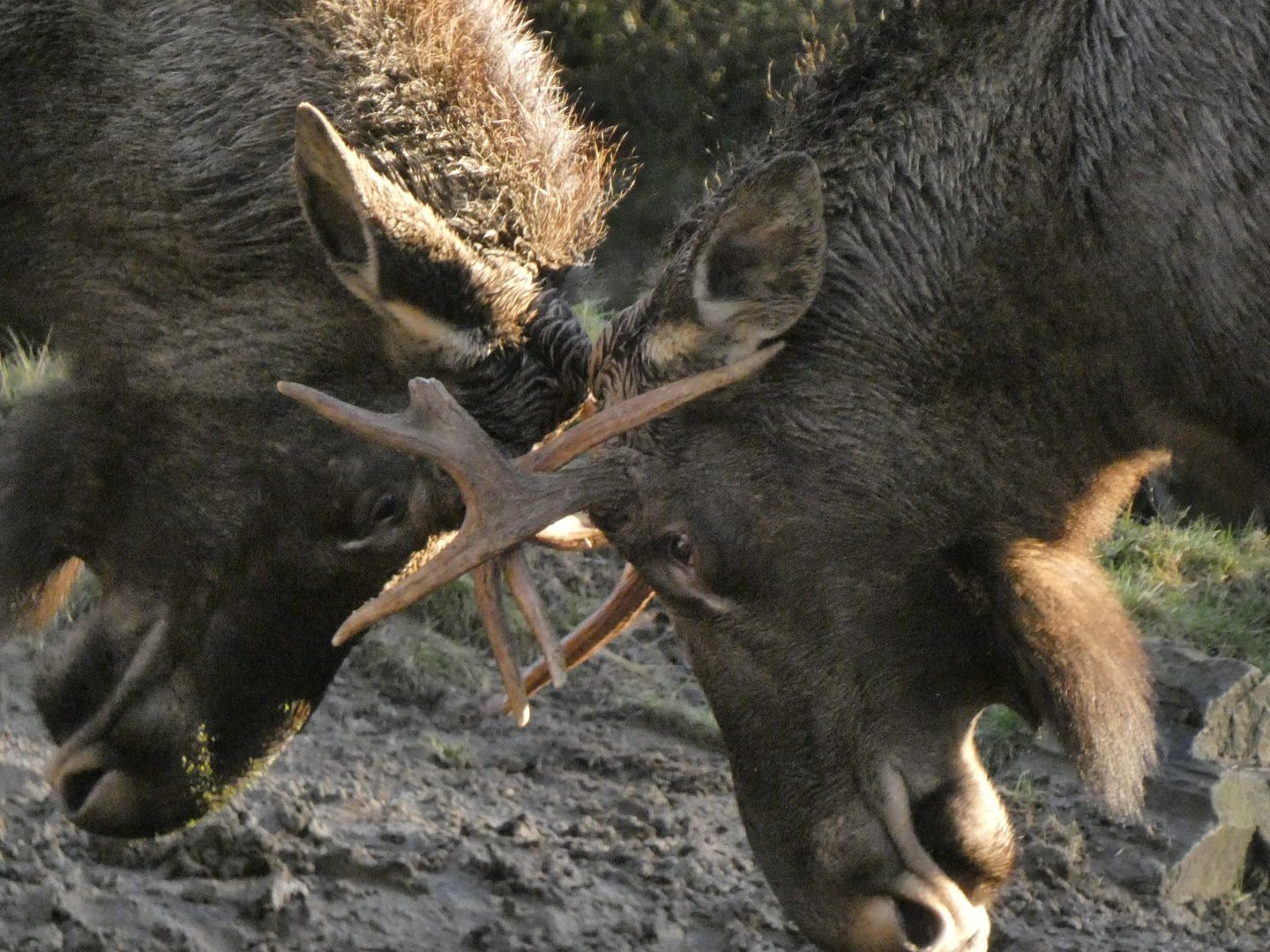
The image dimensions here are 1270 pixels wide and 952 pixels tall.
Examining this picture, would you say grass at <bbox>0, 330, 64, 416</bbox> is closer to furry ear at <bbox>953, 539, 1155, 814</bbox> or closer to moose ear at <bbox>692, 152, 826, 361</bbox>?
moose ear at <bbox>692, 152, 826, 361</bbox>

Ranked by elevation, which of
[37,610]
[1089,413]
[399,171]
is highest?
[1089,413]

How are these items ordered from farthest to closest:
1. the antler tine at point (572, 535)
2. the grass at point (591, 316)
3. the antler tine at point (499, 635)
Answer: the grass at point (591, 316) < the antler tine at point (572, 535) < the antler tine at point (499, 635)

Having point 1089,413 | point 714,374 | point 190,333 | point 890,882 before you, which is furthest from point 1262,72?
point 190,333

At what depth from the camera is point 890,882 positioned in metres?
4.25

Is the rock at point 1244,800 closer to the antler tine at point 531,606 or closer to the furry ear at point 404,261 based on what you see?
the antler tine at point 531,606

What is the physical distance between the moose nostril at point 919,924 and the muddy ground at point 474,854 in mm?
910

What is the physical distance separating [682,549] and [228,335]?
1.18 meters

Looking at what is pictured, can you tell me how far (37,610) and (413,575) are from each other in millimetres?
1374

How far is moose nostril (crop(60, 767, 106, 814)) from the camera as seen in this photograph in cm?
478

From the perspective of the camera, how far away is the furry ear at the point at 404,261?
4219 mm

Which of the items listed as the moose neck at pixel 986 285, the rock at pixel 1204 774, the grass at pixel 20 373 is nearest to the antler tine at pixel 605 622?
the moose neck at pixel 986 285

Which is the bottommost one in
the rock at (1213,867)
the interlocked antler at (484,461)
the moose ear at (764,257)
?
the rock at (1213,867)

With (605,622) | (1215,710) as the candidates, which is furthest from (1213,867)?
(605,622)

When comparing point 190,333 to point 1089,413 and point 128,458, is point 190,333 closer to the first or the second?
point 128,458
